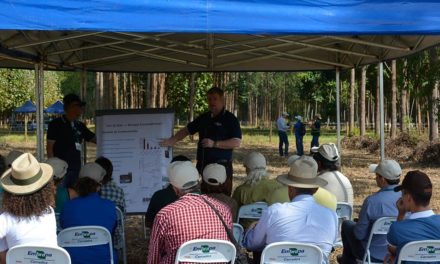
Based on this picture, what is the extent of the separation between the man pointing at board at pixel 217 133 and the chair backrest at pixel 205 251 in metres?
3.36

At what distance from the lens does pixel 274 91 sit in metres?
72.6

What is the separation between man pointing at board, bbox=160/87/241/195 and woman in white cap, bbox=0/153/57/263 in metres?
3.39

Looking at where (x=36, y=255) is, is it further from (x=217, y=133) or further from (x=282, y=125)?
(x=282, y=125)

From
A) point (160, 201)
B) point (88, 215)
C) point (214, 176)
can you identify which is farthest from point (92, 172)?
point (214, 176)

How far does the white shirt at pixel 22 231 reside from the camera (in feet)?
11.7

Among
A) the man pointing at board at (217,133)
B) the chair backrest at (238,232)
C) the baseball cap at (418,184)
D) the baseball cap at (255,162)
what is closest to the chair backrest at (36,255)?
the chair backrest at (238,232)

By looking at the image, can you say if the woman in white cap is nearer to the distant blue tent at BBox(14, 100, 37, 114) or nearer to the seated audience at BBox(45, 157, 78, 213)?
the seated audience at BBox(45, 157, 78, 213)

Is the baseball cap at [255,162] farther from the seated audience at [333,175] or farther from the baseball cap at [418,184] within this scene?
the baseball cap at [418,184]

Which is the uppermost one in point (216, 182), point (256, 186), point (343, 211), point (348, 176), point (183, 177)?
point (183, 177)

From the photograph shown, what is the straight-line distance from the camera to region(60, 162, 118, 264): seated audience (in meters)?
4.33

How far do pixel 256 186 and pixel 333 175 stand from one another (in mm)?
838

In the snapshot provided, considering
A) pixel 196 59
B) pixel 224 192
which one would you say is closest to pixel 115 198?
pixel 224 192

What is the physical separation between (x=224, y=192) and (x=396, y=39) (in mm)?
3352

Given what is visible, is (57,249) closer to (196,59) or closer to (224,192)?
(224,192)
